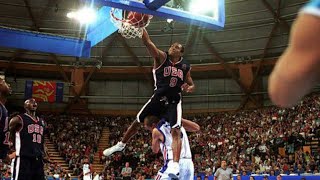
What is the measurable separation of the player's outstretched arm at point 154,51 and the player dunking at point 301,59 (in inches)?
171

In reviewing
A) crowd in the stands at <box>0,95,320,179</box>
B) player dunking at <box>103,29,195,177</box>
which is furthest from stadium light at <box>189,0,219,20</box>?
crowd in the stands at <box>0,95,320,179</box>

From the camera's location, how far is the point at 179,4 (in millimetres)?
8281

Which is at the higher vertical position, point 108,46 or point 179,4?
point 108,46

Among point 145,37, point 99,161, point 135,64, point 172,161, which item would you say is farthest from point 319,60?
point 135,64

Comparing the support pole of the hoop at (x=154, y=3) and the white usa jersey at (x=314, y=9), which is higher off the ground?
the support pole of the hoop at (x=154, y=3)

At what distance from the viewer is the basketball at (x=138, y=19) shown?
6918mm

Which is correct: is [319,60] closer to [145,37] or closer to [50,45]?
[145,37]

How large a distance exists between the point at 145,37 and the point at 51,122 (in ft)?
78.6

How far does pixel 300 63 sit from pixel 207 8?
694 centimetres

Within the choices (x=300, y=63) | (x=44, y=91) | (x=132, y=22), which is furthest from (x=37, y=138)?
(x=44, y=91)

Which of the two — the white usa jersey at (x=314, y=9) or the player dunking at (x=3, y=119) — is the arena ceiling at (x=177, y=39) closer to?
the player dunking at (x=3, y=119)

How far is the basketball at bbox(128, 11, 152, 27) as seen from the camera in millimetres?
6918

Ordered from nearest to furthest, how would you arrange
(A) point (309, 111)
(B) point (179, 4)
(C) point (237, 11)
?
(B) point (179, 4), (A) point (309, 111), (C) point (237, 11)

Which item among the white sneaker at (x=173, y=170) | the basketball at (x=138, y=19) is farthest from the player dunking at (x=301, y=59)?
the basketball at (x=138, y=19)
